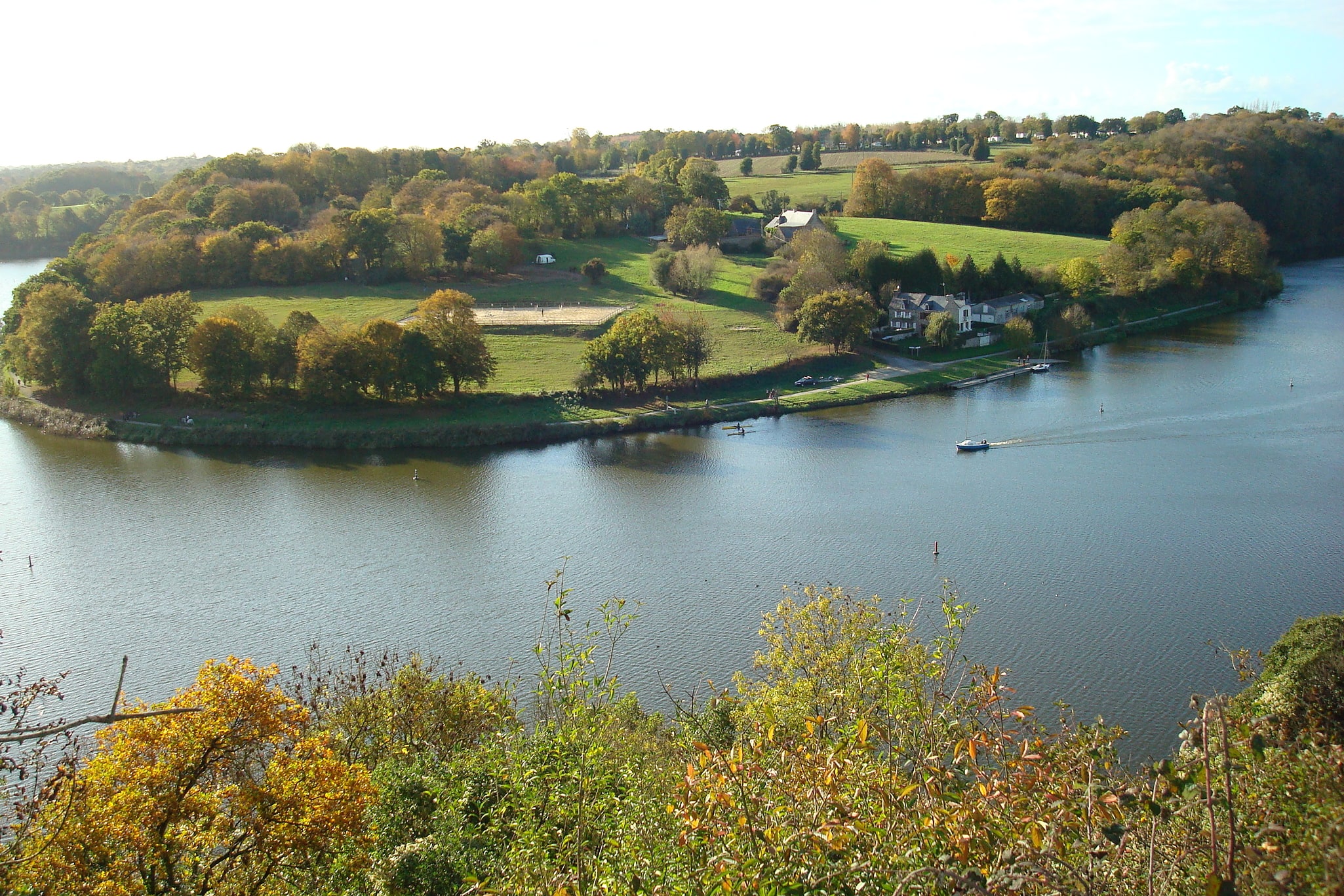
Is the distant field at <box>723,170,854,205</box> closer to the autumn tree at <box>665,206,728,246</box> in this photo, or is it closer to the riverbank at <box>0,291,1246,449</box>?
the autumn tree at <box>665,206,728,246</box>

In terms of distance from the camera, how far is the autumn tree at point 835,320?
101 feet

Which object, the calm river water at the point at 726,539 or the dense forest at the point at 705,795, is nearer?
the dense forest at the point at 705,795

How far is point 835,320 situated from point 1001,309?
8040 mm

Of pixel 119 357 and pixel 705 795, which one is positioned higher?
pixel 705 795

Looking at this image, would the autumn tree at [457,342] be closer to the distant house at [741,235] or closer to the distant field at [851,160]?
the distant house at [741,235]

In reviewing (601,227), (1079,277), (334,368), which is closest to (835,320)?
(1079,277)

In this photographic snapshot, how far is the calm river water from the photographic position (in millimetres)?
13523

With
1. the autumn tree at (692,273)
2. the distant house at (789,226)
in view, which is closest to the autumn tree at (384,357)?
the autumn tree at (692,273)

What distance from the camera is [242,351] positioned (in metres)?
27.1

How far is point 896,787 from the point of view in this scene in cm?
420

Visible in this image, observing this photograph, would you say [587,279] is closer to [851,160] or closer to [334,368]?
[334,368]

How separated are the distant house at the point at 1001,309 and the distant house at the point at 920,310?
1.96ft

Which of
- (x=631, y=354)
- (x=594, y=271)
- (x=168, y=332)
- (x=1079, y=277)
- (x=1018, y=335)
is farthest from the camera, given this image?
(x=594, y=271)

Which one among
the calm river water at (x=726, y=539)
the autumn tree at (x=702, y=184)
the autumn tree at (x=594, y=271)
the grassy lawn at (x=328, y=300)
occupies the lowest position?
the calm river water at (x=726, y=539)
